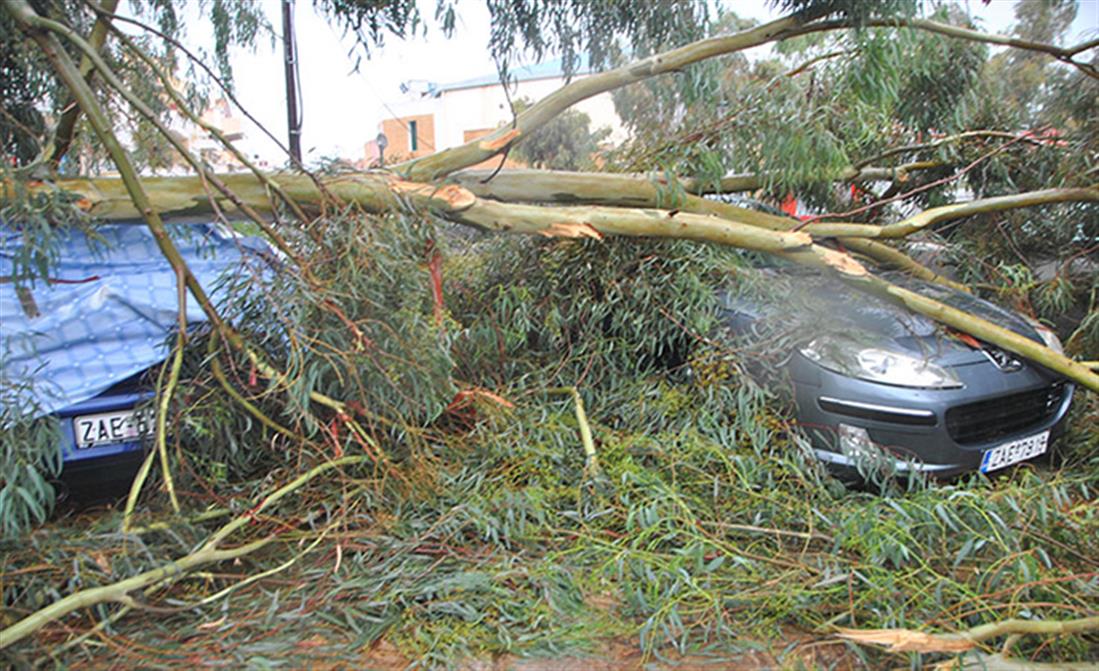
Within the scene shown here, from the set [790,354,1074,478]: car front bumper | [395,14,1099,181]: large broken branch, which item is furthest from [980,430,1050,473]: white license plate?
[395,14,1099,181]: large broken branch

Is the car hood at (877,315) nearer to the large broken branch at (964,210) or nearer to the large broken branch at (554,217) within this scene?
the large broken branch at (554,217)

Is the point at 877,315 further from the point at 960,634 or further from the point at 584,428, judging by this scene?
the point at 960,634

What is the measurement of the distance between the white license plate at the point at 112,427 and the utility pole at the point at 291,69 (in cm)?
413

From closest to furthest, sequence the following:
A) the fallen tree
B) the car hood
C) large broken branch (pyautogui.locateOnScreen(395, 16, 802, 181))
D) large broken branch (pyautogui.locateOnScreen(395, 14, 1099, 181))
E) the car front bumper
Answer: the fallen tree → the car front bumper → the car hood → large broken branch (pyautogui.locateOnScreen(395, 14, 1099, 181)) → large broken branch (pyautogui.locateOnScreen(395, 16, 802, 181))

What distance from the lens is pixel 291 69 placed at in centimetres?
878

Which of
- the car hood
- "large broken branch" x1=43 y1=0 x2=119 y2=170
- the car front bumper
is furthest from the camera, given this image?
"large broken branch" x1=43 y1=0 x2=119 y2=170

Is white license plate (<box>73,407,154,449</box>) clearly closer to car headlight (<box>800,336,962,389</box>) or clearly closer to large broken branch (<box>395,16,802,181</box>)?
large broken branch (<box>395,16,802,181</box>)

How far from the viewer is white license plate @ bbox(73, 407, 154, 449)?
3014mm

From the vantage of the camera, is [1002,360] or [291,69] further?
[291,69]

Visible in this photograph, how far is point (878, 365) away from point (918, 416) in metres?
0.29

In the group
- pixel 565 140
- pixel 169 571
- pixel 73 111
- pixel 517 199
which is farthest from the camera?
pixel 565 140

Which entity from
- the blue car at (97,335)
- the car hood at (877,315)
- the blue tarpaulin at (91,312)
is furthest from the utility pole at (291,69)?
the car hood at (877,315)

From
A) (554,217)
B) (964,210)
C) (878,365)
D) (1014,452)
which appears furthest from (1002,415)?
(554,217)

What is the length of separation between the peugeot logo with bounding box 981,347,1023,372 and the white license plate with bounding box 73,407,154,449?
12.7 feet
